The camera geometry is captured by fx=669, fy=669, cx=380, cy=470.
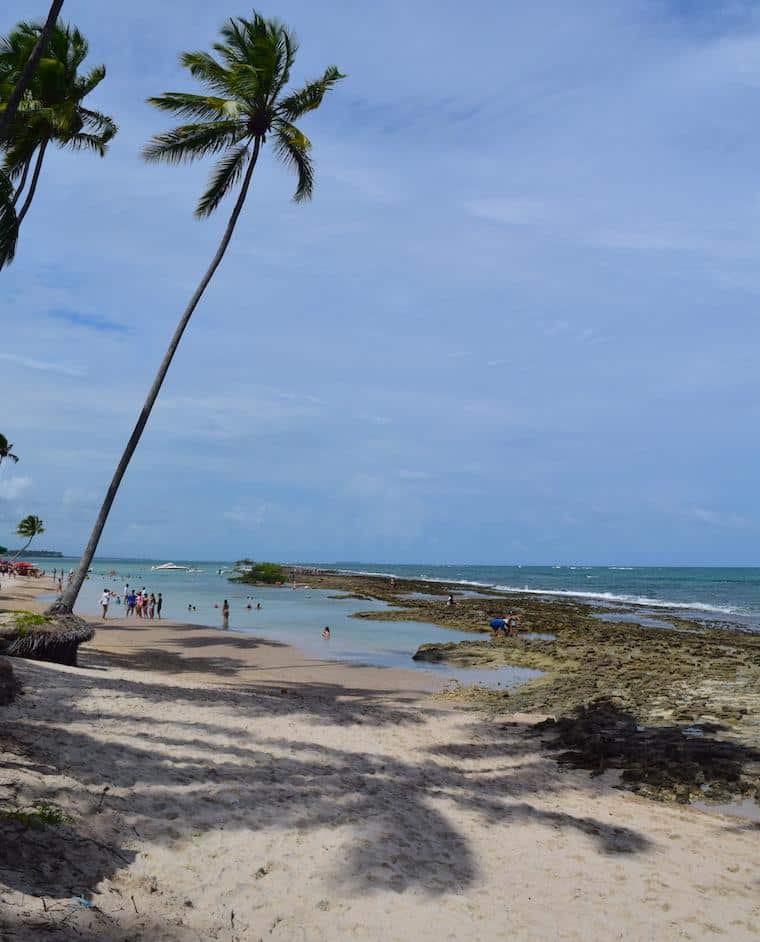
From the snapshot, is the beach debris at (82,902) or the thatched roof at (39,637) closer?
the beach debris at (82,902)

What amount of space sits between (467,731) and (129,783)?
709 cm

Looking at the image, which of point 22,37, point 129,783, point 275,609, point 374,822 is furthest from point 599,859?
point 275,609

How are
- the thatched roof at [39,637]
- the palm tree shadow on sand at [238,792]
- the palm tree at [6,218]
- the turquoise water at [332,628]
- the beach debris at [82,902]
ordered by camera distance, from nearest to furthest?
the beach debris at [82,902]
the palm tree shadow on sand at [238,792]
the palm tree at [6,218]
the thatched roof at [39,637]
the turquoise water at [332,628]

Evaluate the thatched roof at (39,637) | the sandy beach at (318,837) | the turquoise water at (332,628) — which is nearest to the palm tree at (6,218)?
the sandy beach at (318,837)

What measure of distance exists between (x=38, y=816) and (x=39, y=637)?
910cm

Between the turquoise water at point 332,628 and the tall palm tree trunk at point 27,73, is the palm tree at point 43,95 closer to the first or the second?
the tall palm tree trunk at point 27,73

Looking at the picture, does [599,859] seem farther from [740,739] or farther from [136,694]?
[136,694]

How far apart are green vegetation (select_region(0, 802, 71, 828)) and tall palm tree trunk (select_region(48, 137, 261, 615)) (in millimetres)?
11236

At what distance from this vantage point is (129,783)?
7.36 m

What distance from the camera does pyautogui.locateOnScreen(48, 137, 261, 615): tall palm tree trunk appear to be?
673 inches

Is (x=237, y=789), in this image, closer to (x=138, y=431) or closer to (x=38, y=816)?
(x=38, y=816)

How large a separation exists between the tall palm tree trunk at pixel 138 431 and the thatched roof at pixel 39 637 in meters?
1.69

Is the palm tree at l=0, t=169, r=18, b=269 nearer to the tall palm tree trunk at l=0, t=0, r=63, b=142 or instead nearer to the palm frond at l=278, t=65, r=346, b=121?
the tall palm tree trunk at l=0, t=0, r=63, b=142

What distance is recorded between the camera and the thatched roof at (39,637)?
1363 cm
